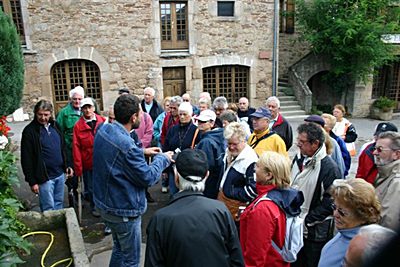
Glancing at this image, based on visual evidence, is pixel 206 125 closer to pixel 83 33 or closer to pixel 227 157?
pixel 227 157

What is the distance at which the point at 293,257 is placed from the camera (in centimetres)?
263

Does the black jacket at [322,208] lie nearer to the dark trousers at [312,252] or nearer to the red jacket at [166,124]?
the dark trousers at [312,252]

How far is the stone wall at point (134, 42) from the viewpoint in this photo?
11.2 m

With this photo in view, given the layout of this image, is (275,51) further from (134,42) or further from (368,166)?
(368,166)

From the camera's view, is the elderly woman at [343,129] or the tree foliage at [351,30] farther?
the tree foliage at [351,30]

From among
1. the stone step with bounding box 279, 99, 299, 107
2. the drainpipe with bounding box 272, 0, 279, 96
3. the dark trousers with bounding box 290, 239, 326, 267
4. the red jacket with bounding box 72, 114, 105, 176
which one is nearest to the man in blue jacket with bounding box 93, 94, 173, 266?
the dark trousers with bounding box 290, 239, 326, 267

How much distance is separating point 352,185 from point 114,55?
10773 mm

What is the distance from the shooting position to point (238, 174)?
334 cm

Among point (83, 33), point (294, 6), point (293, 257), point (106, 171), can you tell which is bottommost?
point (293, 257)

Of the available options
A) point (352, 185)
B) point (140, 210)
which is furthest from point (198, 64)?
point (352, 185)

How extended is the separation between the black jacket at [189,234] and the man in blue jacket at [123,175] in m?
0.90

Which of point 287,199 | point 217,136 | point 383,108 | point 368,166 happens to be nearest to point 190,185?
point 287,199

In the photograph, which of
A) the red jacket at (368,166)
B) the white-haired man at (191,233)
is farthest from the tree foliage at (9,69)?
the red jacket at (368,166)

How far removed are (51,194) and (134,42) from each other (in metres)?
8.23
